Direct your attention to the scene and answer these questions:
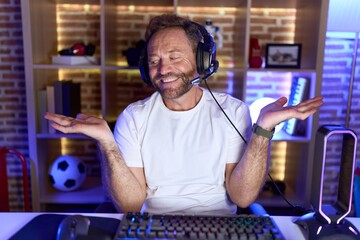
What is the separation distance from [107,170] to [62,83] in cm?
118

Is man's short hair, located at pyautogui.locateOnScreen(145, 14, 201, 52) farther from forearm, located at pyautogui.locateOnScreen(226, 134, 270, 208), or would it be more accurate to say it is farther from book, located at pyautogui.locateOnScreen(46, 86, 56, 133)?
book, located at pyautogui.locateOnScreen(46, 86, 56, 133)

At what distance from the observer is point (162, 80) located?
151 centimetres

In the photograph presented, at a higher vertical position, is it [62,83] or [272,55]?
[272,55]

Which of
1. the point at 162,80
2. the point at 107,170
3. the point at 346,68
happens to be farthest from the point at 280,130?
the point at 107,170

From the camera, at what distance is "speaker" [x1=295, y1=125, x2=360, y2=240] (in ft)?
3.08

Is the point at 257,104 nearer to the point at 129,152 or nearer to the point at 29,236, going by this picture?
the point at 129,152

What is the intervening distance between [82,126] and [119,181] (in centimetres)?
30

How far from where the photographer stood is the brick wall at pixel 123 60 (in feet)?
8.84

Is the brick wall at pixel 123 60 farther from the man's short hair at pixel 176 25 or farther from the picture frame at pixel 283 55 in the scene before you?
the man's short hair at pixel 176 25

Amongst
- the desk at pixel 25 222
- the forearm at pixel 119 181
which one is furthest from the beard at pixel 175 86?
the desk at pixel 25 222

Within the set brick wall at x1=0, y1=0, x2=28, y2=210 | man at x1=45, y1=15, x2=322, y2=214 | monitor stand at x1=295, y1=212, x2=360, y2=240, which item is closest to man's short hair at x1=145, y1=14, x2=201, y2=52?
man at x1=45, y1=15, x2=322, y2=214

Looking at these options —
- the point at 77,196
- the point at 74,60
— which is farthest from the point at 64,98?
the point at 77,196

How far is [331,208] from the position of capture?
3.39 ft

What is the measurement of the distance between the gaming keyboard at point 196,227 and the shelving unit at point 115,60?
148cm
